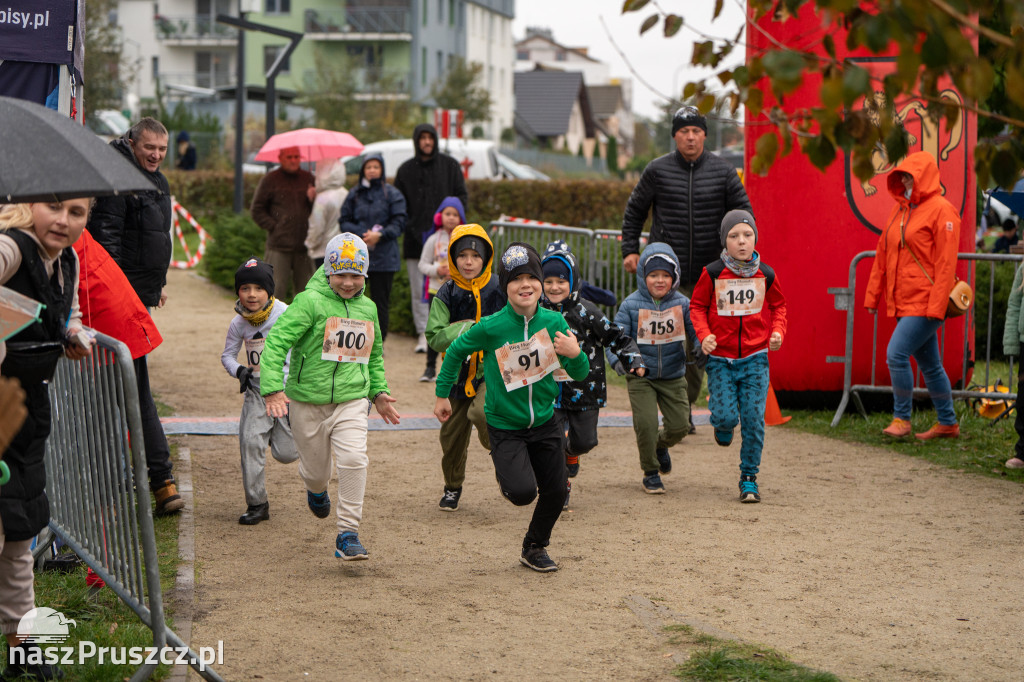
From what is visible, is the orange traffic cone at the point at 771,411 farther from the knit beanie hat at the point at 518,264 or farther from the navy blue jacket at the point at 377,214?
the navy blue jacket at the point at 377,214

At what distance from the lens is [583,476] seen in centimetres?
810

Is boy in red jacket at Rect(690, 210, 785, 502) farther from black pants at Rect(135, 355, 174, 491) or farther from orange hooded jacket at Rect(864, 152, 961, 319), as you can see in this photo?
black pants at Rect(135, 355, 174, 491)

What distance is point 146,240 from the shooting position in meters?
6.83

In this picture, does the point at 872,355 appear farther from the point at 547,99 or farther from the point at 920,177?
the point at 547,99

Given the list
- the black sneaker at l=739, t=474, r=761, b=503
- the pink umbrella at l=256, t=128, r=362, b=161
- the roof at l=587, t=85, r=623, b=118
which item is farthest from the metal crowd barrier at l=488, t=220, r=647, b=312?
the roof at l=587, t=85, r=623, b=118

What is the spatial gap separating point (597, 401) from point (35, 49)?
11.4ft

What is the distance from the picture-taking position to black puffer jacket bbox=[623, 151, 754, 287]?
8703 millimetres

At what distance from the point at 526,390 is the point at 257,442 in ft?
5.62

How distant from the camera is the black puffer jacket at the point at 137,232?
6.68 m

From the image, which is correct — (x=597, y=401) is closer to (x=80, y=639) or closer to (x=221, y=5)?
(x=80, y=639)

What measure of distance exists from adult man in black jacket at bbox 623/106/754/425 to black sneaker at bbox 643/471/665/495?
1.23 meters

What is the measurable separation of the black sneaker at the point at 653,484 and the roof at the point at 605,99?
384ft

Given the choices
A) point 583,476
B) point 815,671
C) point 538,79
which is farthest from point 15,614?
point 538,79

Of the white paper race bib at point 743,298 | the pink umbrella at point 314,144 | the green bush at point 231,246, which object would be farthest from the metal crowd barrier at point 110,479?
the green bush at point 231,246
